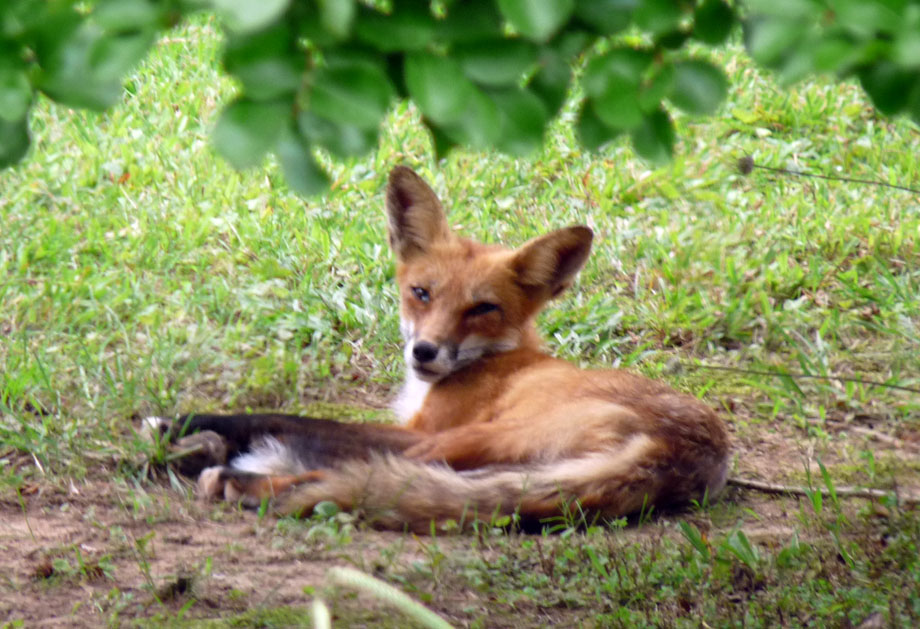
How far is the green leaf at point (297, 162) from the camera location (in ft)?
5.28

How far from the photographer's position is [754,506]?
4035 mm

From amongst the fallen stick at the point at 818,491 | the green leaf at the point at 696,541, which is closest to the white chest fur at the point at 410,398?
the fallen stick at the point at 818,491

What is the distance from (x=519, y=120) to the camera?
5.78 ft

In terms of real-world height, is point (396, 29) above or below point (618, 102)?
above

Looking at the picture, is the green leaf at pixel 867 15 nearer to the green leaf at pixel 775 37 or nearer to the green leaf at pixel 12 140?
the green leaf at pixel 775 37

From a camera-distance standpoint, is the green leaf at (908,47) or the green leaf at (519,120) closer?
the green leaf at (908,47)

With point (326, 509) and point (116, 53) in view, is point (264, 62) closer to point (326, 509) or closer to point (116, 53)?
point (116, 53)

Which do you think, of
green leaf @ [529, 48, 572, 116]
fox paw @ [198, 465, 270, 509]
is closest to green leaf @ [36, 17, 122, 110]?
green leaf @ [529, 48, 572, 116]

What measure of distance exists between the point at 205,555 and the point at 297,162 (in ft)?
7.12

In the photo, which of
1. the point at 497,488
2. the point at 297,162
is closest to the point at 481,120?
the point at 297,162

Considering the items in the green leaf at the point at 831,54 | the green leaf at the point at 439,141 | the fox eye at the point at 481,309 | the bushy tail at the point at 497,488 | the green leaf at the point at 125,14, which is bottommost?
the bushy tail at the point at 497,488

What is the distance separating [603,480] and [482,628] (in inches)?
35.7

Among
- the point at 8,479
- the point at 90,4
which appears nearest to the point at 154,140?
the point at 8,479

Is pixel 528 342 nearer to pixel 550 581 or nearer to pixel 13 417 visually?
pixel 550 581
